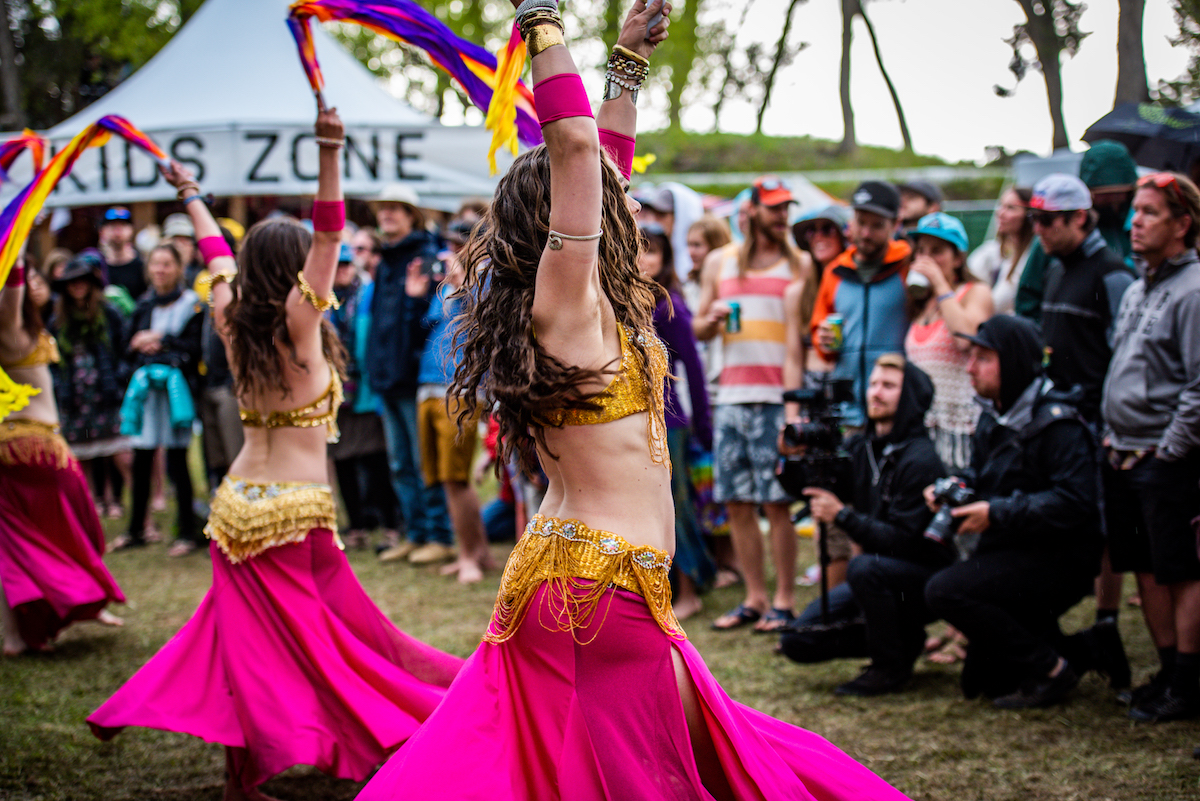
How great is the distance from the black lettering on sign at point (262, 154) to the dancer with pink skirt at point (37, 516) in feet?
12.4

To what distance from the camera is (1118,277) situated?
459 cm

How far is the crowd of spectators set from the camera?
3.87 metres

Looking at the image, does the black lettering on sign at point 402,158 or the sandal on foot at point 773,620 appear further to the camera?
the black lettering on sign at point 402,158

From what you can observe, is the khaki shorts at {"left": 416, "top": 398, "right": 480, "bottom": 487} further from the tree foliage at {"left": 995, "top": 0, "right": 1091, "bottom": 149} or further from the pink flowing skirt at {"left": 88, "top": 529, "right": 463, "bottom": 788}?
the tree foliage at {"left": 995, "top": 0, "right": 1091, "bottom": 149}

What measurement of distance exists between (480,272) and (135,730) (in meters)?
2.94

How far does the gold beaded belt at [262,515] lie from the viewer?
3256mm

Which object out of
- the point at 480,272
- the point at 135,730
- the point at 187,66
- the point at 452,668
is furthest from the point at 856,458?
the point at 187,66

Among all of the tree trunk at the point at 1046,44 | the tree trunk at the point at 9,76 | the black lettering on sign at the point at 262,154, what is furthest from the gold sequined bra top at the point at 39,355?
the tree trunk at the point at 9,76

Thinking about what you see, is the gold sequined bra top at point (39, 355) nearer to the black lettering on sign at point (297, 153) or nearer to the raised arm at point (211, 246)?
the raised arm at point (211, 246)

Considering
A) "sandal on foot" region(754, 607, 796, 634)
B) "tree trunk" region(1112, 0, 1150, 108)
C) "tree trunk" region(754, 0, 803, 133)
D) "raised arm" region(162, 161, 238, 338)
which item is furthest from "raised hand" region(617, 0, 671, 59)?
"tree trunk" region(754, 0, 803, 133)

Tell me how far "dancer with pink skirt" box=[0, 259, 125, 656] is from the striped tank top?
350cm

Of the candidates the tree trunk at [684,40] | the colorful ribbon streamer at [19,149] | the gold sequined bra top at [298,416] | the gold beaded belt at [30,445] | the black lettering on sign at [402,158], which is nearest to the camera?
the gold sequined bra top at [298,416]

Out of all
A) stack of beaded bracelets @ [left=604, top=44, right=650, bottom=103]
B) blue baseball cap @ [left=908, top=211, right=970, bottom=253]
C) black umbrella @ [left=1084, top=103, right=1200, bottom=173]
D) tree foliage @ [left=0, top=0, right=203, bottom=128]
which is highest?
tree foliage @ [left=0, top=0, right=203, bottom=128]

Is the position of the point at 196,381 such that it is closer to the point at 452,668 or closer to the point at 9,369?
the point at 9,369
